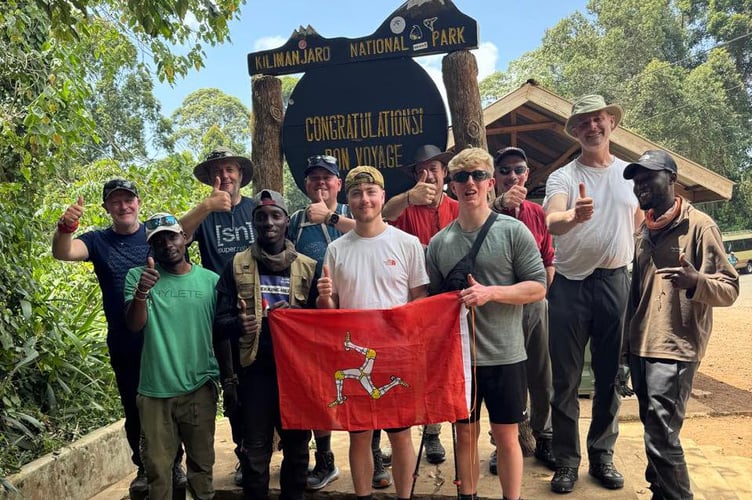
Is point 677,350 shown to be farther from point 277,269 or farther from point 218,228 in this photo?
point 218,228

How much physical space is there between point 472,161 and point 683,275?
4.08 feet

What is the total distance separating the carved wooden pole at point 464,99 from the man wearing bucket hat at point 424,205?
42cm

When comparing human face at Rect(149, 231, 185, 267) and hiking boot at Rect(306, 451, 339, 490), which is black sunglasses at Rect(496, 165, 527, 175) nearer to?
human face at Rect(149, 231, 185, 267)

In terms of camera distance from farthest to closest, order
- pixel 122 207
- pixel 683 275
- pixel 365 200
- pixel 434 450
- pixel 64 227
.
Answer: pixel 434 450 < pixel 122 207 < pixel 64 227 < pixel 365 200 < pixel 683 275

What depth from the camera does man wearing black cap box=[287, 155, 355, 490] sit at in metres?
3.83

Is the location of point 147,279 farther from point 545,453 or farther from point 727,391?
point 727,391

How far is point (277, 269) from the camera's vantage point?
347cm

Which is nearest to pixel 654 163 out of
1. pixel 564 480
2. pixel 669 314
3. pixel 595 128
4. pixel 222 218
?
pixel 595 128

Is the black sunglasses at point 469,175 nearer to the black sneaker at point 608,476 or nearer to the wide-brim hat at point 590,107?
the wide-brim hat at point 590,107

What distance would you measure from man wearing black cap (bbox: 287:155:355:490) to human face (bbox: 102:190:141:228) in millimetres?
1040

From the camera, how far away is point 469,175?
10.7 feet

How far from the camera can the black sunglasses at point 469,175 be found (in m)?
3.25

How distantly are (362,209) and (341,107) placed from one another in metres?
1.83

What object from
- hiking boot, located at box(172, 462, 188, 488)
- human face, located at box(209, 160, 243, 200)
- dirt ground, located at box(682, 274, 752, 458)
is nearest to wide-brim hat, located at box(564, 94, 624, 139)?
human face, located at box(209, 160, 243, 200)
